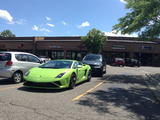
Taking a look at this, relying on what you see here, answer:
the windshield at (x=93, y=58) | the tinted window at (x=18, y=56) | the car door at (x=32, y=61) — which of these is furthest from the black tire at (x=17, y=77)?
the windshield at (x=93, y=58)

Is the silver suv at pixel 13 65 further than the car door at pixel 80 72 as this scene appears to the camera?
No

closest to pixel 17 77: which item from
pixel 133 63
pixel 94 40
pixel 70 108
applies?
pixel 70 108

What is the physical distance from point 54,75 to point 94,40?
131 ft

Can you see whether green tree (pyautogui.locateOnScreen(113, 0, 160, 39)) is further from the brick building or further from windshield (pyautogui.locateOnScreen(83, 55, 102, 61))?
the brick building

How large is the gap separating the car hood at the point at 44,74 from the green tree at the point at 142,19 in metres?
8.26

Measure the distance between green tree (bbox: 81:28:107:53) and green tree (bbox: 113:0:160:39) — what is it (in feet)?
90.3

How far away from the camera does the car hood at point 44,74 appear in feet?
29.2

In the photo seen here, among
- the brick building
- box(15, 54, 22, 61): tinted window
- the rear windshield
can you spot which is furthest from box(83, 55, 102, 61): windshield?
the brick building

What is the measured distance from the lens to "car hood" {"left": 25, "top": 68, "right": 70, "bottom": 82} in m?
8.89

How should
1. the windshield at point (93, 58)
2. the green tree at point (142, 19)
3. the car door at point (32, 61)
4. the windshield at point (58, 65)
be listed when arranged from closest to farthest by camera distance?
the windshield at point (58, 65) < the car door at point (32, 61) < the green tree at point (142, 19) < the windshield at point (93, 58)

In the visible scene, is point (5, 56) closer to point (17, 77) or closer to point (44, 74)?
point (17, 77)

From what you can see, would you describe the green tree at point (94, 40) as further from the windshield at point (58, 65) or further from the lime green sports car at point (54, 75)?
the windshield at point (58, 65)

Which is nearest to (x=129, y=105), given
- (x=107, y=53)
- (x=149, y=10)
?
(x=149, y=10)

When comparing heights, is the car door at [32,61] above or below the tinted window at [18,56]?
below
